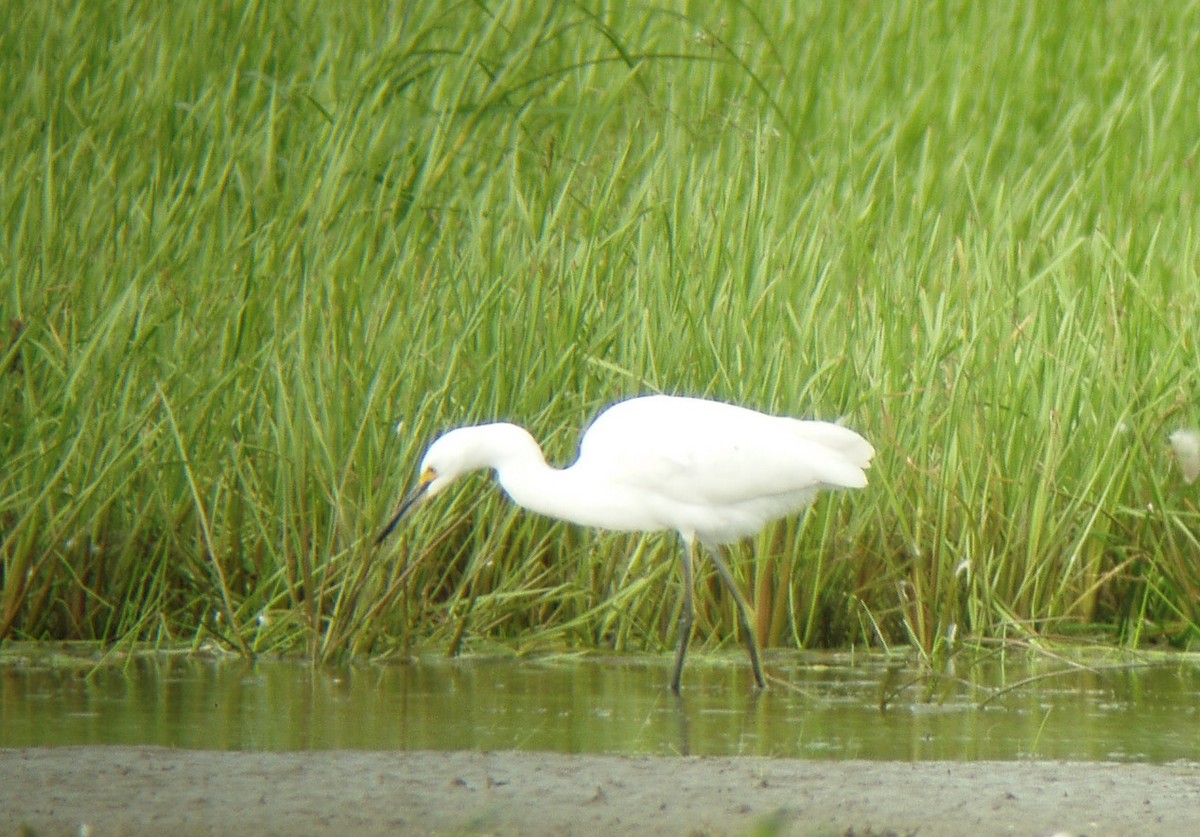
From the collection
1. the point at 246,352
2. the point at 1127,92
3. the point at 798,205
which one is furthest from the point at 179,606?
the point at 1127,92

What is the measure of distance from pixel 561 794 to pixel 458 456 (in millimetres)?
1617

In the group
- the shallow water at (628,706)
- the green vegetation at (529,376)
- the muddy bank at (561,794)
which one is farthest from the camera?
the green vegetation at (529,376)

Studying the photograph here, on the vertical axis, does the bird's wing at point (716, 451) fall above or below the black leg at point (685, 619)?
above

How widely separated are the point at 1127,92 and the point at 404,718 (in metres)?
6.06

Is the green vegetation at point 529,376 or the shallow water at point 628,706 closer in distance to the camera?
the shallow water at point 628,706

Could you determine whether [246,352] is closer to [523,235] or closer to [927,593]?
[523,235]

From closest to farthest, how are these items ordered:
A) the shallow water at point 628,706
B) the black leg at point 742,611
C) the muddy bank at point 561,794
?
the muddy bank at point 561,794
the shallow water at point 628,706
the black leg at point 742,611

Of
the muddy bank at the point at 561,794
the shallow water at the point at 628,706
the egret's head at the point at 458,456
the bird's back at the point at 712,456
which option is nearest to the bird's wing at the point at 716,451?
the bird's back at the point at 712,456

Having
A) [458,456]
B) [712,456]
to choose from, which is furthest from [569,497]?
[712,456]

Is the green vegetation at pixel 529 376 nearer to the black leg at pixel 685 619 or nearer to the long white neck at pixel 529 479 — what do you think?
the black leg at pixel 685 619

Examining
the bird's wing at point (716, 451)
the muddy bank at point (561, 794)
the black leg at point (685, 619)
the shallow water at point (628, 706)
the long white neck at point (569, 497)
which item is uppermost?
the bird's wing at point (716, 451)

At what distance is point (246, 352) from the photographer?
5.70 meters

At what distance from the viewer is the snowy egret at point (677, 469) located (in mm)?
4691

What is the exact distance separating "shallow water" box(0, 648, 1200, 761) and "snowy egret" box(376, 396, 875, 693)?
0.32 m
